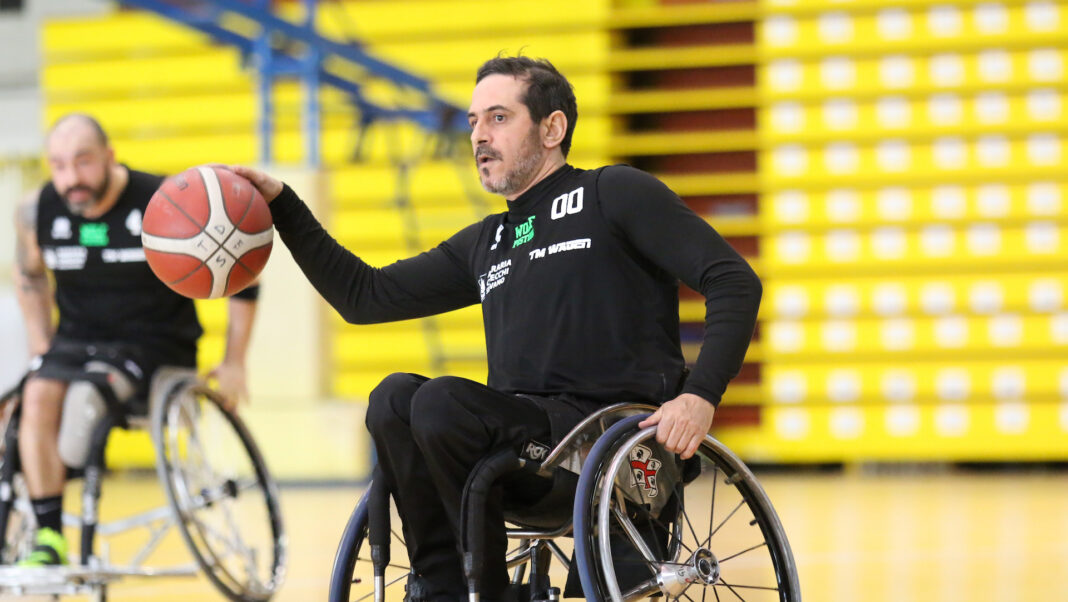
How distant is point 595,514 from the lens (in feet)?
7.41

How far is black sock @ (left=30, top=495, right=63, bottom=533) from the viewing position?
11.7ft

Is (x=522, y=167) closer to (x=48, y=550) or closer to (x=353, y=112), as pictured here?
(x=48, y=550)

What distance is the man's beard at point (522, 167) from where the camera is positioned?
261cm

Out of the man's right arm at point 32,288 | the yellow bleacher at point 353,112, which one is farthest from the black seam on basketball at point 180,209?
the yellow bleacher at point 353,112

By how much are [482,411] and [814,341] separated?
20.0 feet

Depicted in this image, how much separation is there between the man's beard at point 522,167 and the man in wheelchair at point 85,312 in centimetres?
147

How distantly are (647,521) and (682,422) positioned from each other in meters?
0.25

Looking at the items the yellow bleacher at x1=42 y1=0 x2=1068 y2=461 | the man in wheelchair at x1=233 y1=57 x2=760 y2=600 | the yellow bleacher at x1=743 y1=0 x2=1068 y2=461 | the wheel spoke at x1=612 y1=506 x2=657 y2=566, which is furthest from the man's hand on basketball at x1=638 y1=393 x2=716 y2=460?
the yellow bleacher at x1=743 y1=0 x2=1068 y2=461

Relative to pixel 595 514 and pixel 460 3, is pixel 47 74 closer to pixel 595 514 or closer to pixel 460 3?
pixel 460 3

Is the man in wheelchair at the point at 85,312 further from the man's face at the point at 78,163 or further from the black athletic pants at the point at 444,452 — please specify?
the black athletic pants at the point at 444,452

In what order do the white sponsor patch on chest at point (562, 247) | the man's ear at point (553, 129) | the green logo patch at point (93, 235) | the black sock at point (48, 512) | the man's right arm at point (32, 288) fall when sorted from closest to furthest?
1. the white sponsor patch on chest at point (562, 247)
2. the man's ear at point (553, 129)
3. the black sock at point (48, 512)
4. the green logo patch at point (93, 235)
5. the man's right arm at point (32, 288)

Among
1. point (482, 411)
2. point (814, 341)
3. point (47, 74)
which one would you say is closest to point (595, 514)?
point (482, 411)

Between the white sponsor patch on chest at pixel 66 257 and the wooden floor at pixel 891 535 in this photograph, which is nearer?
the white sponsor patch on chest at pixel 66 257

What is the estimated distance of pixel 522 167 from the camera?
8.57 ft
